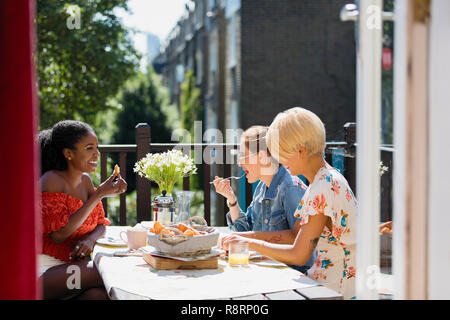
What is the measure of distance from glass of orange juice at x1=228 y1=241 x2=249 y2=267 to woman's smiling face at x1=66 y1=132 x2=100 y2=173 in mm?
1474

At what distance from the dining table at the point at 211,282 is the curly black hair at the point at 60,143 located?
1.14 m

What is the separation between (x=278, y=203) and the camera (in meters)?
3.08

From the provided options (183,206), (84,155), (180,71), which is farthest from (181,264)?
(180,71)

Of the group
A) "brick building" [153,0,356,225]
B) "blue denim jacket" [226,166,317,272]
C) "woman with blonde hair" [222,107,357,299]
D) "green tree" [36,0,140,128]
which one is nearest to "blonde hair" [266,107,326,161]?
"woman with blonde hair" [222,107,357,299]

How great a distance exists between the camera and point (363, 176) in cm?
146

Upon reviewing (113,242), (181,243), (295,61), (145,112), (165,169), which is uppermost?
(295,61)

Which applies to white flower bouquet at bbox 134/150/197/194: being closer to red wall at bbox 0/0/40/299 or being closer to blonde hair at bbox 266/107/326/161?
blonde hair at bbox 266/107/326/161

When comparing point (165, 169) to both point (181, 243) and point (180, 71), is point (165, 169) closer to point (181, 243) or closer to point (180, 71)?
point (181, 243)

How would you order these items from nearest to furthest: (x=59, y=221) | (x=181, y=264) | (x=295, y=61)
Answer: (x=181, y=264), (x=59, y=221), (x=295, y=61)

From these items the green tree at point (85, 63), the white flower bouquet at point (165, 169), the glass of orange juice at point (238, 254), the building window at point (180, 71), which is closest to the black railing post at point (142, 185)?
the white flower bouquet at point (165, 169)

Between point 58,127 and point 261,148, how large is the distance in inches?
49.6

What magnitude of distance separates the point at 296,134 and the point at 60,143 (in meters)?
1.59

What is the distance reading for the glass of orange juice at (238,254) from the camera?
7.57 ft
